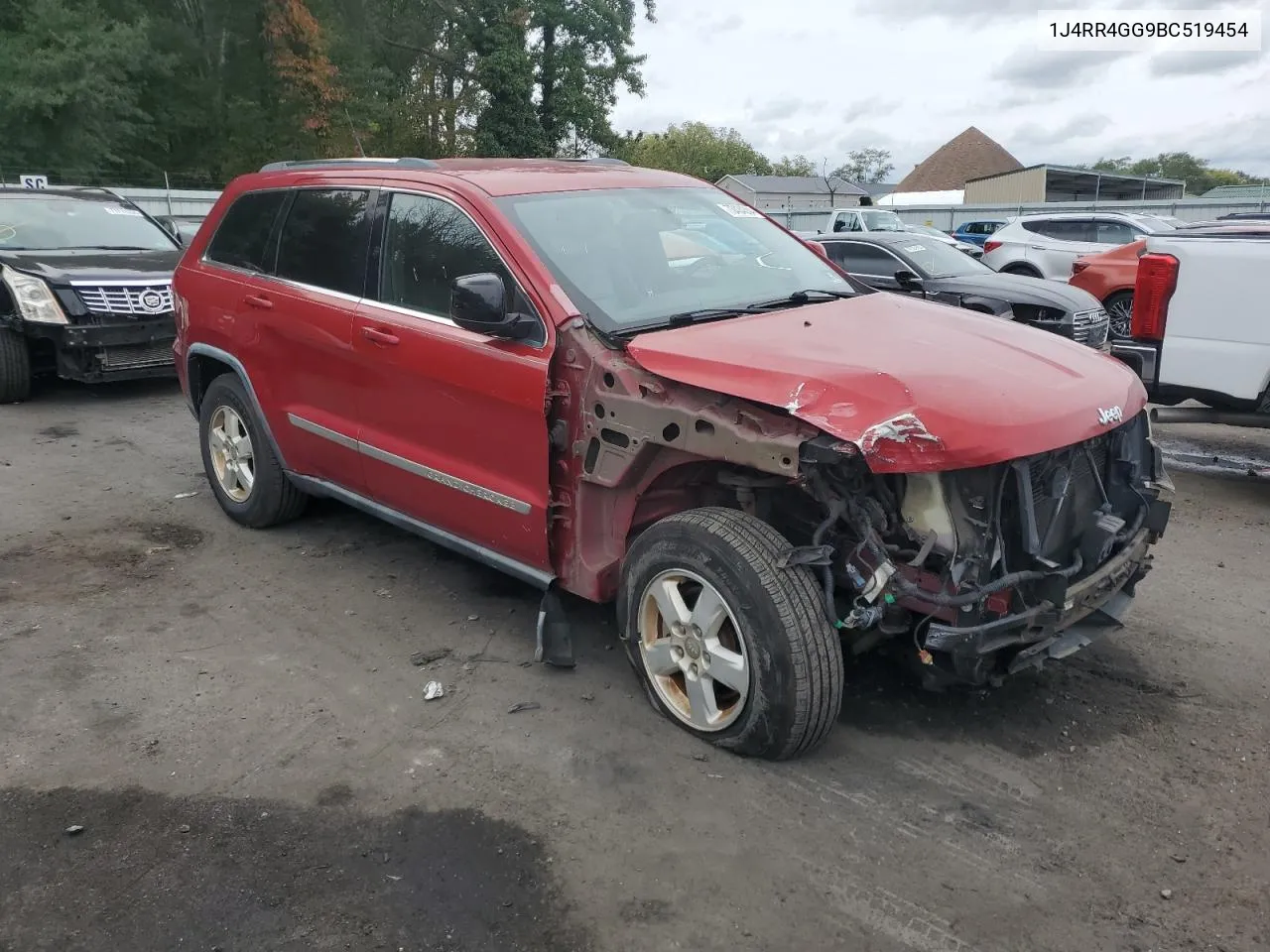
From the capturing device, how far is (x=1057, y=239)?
1697 centimetres

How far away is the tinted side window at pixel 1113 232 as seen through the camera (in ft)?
54.7

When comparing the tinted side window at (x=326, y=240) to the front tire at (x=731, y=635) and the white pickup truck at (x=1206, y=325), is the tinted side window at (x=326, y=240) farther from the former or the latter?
the white pickup truck at (x=1206, y=325)

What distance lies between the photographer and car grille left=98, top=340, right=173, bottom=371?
27.4 ft

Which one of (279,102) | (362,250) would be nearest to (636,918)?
(362,250)

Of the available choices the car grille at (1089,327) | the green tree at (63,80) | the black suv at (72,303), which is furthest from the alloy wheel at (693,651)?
the green tree at (63,80)

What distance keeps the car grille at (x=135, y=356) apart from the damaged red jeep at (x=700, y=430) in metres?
4.22

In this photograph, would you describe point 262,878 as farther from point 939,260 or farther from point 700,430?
point 939,260

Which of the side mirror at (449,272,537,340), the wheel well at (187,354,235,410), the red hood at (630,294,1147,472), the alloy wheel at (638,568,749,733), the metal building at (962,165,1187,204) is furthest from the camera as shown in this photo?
the metal building at (962,165,1187,204)

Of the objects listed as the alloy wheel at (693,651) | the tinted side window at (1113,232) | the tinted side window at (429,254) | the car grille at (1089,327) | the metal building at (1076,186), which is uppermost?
the metal building at (1076,186)

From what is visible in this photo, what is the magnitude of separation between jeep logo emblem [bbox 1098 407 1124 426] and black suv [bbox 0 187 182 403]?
6.93 metres

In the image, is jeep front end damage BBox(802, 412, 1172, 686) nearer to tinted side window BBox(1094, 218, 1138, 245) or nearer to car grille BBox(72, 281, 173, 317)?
car grille BBox(72, 281, 173, 317)

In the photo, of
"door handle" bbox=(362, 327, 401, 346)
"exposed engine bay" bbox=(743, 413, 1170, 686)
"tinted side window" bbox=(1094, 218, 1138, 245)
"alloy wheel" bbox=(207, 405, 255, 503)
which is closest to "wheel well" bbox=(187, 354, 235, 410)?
"alloy wheel" bbox=(207, 405, 255, 503)

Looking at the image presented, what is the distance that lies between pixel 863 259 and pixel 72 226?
806cm

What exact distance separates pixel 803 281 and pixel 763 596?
1.79 meters
